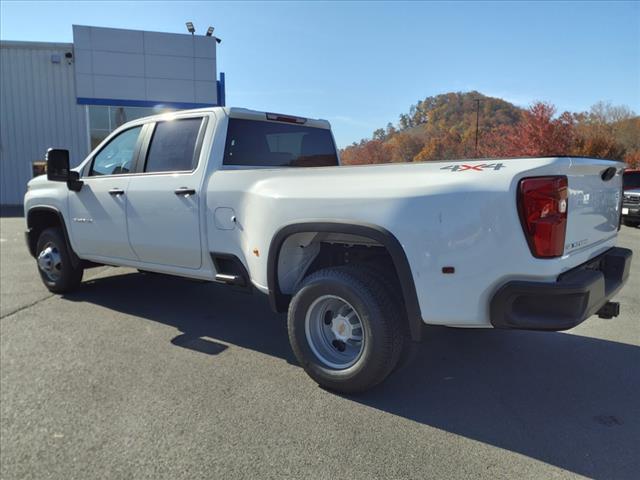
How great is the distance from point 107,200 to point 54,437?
273cm

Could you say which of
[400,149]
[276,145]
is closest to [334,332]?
[276,145]

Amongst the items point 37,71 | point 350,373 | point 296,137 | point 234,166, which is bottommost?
point 350,373

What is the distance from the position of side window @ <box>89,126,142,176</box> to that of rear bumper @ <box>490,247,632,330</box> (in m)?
3.79

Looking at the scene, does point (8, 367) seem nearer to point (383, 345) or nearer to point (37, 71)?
point (383, 345)

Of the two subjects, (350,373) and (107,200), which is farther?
(107,200)

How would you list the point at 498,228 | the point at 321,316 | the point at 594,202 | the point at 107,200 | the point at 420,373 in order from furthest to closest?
the point at 107,200 → the point at 420,373 → the point at 321,316 → the point at 594,202 → the point at 498,228

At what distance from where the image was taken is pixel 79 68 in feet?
75.6

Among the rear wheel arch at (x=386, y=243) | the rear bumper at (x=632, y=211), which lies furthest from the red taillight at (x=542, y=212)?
the rear bumper at (x=632, y=211)

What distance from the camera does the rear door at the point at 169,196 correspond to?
4242 millimetres

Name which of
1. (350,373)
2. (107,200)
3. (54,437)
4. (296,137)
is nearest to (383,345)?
(350,373)

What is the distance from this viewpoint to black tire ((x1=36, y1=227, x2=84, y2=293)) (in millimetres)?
5852

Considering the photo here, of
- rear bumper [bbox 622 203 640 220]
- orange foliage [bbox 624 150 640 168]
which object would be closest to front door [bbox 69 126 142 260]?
rear bumper [bbox 622 203 640 220]

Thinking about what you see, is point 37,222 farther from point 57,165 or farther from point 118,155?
point 118,155

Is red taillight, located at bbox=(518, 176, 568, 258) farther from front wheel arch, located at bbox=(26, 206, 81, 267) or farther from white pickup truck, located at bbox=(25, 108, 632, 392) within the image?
front wheel arch, located at bbox=(26, 206, 81, 267)
